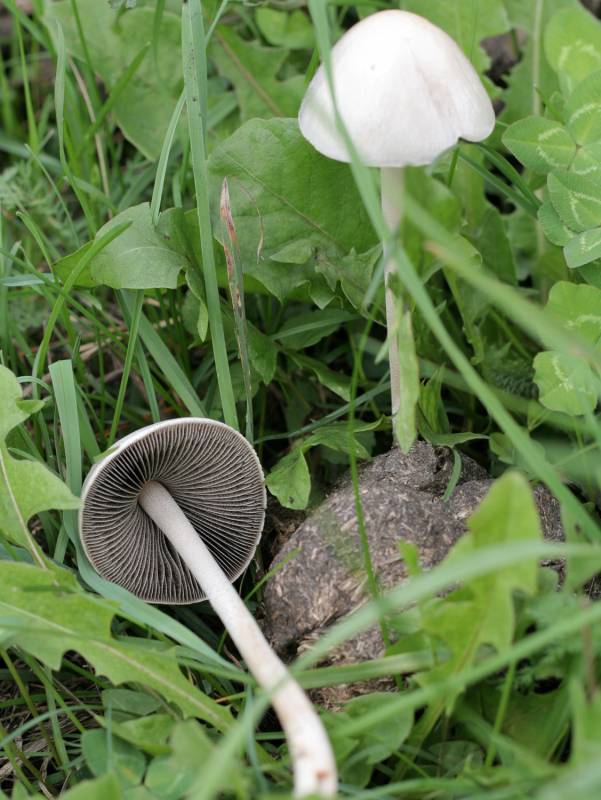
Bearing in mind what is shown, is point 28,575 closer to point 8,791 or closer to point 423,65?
point 8,791

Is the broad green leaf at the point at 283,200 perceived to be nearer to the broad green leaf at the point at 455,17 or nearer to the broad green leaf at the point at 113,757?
the broad green leaf at the point at 455,17

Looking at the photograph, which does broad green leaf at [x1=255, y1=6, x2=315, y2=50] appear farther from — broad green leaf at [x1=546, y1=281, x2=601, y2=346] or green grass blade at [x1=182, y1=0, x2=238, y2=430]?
broad green leaf at [x1=546, y1=281, x2=601, y2=346]

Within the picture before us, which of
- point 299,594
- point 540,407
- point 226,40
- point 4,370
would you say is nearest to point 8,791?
point 299,594

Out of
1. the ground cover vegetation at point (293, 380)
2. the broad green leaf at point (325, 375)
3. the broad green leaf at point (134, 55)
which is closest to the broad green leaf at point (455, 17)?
the ground cover vegetation at point (293, 380)

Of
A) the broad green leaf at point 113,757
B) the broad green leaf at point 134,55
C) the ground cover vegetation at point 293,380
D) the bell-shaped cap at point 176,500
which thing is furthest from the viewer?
the broad green leaf at point 134,55

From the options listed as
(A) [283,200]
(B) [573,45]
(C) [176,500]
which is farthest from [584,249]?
(C) [176,500]

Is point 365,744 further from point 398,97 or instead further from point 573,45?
point 573,45

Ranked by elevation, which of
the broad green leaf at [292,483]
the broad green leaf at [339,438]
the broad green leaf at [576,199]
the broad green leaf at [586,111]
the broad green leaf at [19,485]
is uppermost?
the broad green leaf at [586,111]
